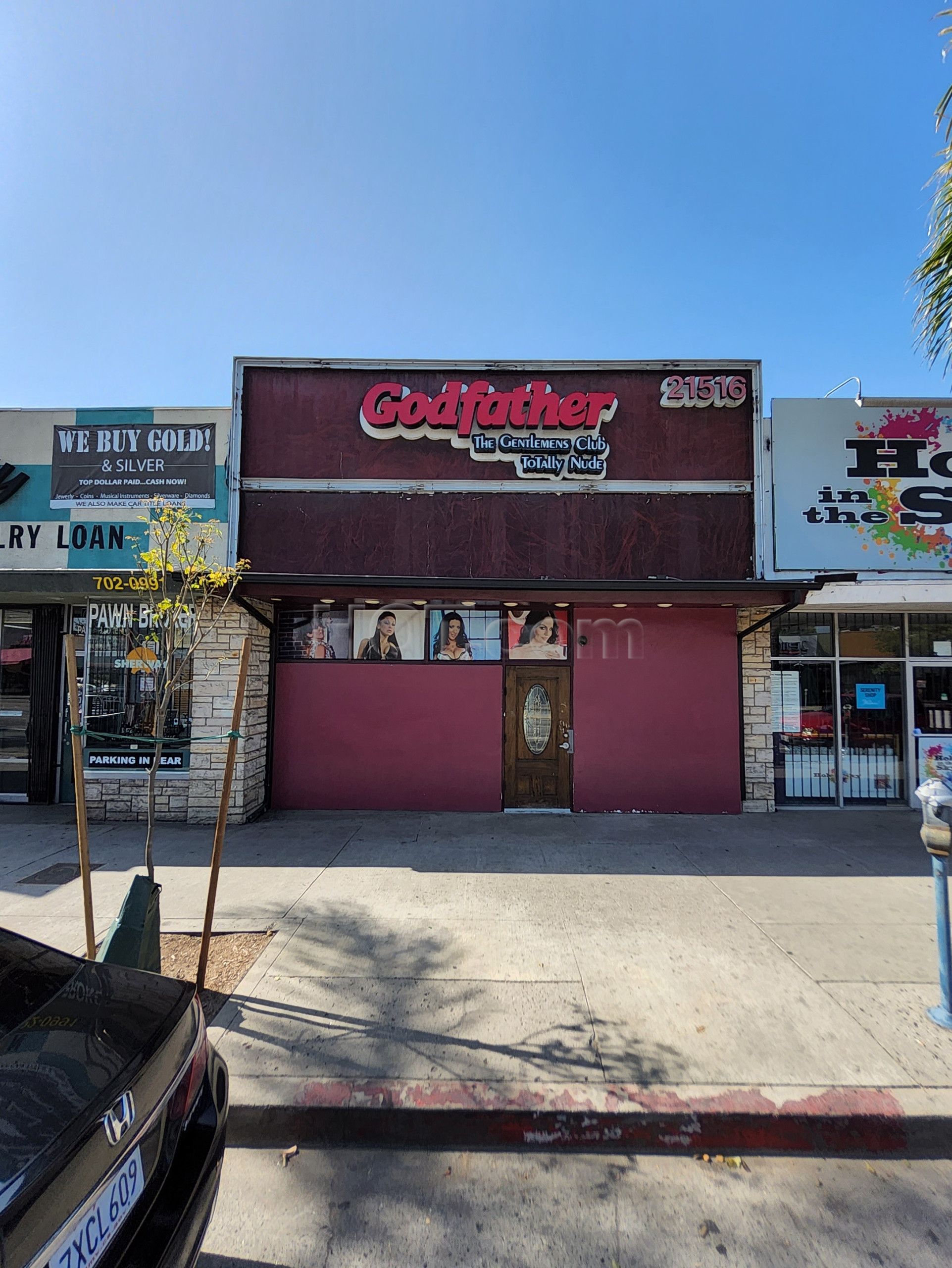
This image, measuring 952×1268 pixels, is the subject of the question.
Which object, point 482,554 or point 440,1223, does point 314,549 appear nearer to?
point 482,554

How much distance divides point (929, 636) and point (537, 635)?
20.4 ft

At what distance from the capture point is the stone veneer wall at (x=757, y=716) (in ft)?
29.2

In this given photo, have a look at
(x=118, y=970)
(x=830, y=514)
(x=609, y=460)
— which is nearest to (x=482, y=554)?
(x=609, y=460)

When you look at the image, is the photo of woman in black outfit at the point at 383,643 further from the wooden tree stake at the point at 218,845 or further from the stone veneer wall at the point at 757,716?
the stone veneer wall at the point at 757,716

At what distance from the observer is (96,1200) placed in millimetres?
1567

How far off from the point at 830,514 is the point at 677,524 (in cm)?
225

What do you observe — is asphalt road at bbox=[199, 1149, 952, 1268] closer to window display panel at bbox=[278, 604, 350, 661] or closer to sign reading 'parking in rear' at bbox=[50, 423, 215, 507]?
window display panel at bbox=[278, 604, 350, 661]

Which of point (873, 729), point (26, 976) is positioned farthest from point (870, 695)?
point (26, 976)

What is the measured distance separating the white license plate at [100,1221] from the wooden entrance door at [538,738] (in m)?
7.24

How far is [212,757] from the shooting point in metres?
8.28

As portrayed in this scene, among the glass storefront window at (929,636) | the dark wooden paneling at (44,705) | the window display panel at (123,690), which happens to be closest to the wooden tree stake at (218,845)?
the window display panel at (123,690)

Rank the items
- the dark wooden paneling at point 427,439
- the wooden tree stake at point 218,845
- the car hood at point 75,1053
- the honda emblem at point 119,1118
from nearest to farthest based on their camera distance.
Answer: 1. the car hood at point 75,1053
2. the honda emblem at point 119,1118
3. the wooden tree stake at point 218,845
4. the dark wooden paneling at point 427,439

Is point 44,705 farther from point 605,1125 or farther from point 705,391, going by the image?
point 705,391

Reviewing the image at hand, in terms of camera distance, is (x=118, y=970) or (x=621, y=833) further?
(x=621, y=833)
